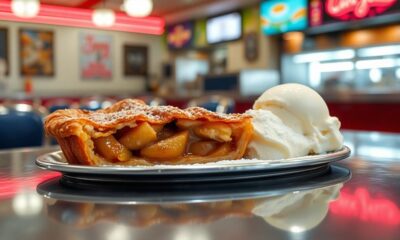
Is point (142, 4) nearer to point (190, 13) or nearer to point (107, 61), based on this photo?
point (190, 13)

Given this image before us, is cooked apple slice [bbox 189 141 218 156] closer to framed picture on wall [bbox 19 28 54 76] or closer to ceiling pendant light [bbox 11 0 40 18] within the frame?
ceiling pendant light [bbox 11 0 40 18]

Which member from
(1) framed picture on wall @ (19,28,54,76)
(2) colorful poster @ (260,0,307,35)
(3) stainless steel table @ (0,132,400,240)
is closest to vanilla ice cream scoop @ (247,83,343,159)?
(3) stainless steel table @ (0,132,400,240)

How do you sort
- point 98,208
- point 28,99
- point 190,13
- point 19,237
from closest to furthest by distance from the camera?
point 19,237
point 98,208
point 28,99
point 190,13

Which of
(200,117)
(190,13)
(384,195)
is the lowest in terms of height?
(384,195)

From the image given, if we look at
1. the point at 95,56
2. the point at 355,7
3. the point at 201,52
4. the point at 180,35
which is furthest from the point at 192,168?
the point at 95,56

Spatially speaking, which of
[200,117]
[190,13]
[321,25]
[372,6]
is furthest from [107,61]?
[200,117]

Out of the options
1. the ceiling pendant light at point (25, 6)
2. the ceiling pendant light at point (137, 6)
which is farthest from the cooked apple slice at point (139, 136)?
the ceiling pendant light at point (25, 6)
